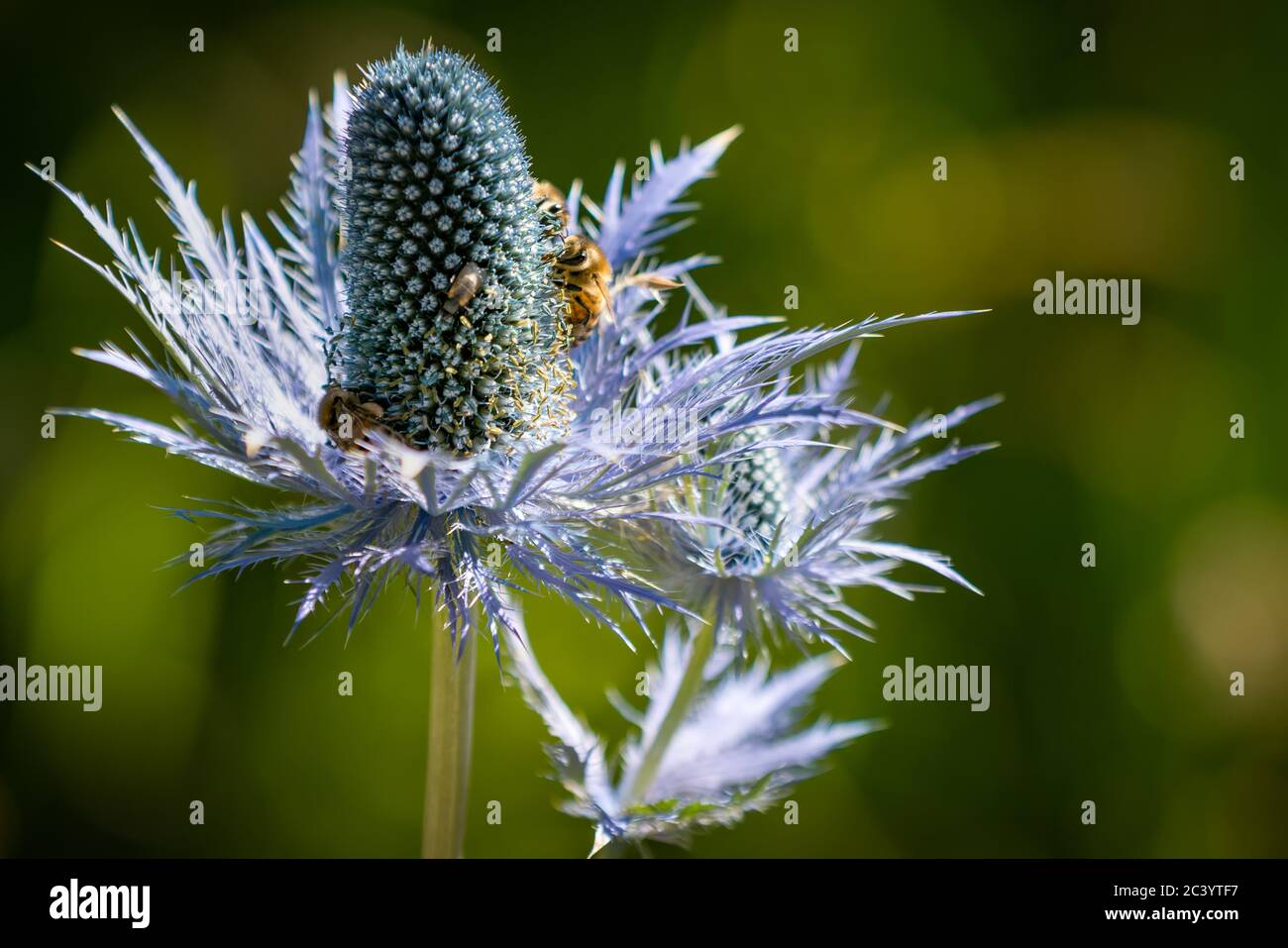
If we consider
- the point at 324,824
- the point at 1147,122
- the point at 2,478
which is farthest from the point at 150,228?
the point at 1147,122

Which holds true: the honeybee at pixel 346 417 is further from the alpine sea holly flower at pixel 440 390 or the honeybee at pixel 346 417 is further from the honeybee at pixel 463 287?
the honeybee at pixel 463 287

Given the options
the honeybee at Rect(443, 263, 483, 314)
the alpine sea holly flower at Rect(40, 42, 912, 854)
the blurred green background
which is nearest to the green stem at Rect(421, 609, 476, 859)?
the alpine sea holly flower at Rect(40, 42, 912, 854)

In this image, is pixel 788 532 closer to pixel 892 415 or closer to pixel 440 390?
pixel 440 390

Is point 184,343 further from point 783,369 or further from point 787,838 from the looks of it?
point 787,838

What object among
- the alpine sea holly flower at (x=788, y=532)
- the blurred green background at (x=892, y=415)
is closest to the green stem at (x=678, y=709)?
the alpine sea holly flower at (x=788, y=532)

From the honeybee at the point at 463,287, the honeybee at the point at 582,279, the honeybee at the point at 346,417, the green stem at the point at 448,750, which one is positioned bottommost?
the green stem at the point at 448,750

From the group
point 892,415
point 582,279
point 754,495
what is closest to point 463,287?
point 582,279
